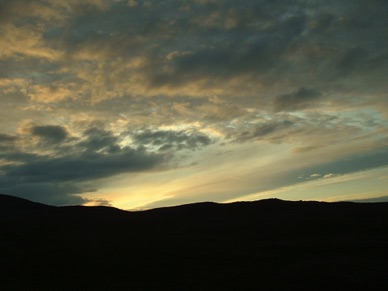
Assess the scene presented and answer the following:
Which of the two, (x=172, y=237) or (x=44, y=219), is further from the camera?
(x=44, y=219)

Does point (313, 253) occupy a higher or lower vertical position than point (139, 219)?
lower

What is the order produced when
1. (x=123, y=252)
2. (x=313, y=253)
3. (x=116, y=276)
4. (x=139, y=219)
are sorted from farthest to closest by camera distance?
1. (x=139, y=219)
2. (x=123, y=252)
3. (x=313, y=253)
4. (x=116, y=276)

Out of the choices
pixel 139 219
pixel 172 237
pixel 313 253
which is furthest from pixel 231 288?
pixel 139 219

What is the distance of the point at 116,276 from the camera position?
35.0m

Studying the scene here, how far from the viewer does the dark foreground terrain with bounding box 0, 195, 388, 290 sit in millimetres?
31359

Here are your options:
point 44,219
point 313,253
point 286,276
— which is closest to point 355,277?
point 286,276

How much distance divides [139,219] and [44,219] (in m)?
17.2

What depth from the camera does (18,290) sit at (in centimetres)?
2877

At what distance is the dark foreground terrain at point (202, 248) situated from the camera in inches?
1235

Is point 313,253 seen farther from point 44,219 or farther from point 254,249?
point 44,219

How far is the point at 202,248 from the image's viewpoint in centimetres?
4747

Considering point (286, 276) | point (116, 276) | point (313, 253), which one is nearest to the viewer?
point (286, 276)

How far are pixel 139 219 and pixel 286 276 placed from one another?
4180 cm

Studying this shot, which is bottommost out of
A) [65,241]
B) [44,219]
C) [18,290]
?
[18,290]
